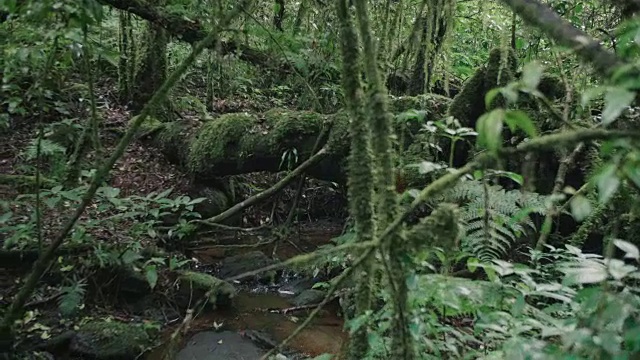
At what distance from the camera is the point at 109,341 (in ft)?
12.4

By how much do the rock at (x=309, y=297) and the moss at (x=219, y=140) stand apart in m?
1.67

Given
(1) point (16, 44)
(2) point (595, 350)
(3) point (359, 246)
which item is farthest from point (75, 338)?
(2) point (595, 350)

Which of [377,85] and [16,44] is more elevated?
[16,44]

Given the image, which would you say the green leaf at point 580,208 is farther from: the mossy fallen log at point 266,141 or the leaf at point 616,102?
the mossy fallen log at point 266,141

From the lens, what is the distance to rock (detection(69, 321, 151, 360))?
12.1 ft

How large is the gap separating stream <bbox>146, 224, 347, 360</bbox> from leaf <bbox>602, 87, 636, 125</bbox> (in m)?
2.90

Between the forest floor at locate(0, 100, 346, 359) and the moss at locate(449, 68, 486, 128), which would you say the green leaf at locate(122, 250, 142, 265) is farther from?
the moss at locate(449, 68, 486, 128)

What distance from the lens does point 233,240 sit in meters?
6.12

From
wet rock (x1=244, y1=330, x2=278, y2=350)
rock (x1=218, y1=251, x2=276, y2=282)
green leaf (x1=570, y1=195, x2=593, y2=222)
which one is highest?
green leaf (x1=570, y1=195, x2=593, y2=222)

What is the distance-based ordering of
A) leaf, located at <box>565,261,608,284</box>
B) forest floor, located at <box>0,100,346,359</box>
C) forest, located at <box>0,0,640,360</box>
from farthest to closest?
forest floor, located at <box>0,100,346,359</box>, forest, located at <box>0,0,640,360</box>, leaf, located at <box>565,261,608,284</box>

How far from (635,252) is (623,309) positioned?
0.48ft

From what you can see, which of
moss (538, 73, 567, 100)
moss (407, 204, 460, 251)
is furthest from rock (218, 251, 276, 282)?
moss (407, 204, 460, 251)

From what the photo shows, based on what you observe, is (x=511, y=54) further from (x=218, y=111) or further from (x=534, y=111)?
(x=218, y=111)

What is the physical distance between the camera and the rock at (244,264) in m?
5.34
